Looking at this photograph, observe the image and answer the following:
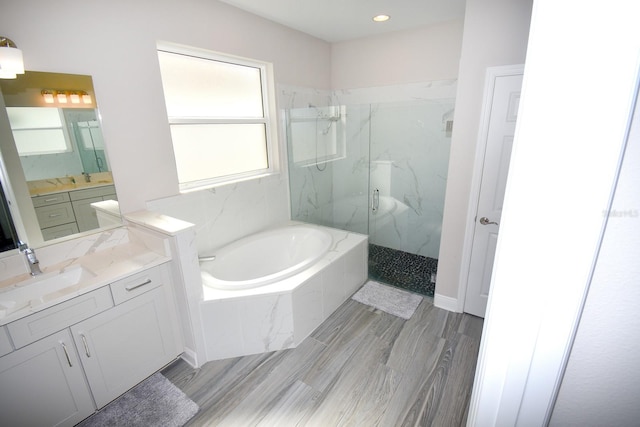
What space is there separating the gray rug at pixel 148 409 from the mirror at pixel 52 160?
109 centimetres

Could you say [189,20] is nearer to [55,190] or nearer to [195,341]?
[55,190]

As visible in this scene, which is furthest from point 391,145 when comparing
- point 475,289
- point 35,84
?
point 35,84

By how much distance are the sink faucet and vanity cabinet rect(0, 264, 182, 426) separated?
0.44m

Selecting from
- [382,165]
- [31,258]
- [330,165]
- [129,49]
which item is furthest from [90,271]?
[382,165]

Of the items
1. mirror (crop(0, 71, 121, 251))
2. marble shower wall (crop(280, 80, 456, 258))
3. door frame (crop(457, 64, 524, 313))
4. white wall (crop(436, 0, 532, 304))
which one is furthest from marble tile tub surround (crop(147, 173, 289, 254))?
door frame (crop(457, 64, 524, 313))

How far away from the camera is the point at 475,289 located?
8.20 ft

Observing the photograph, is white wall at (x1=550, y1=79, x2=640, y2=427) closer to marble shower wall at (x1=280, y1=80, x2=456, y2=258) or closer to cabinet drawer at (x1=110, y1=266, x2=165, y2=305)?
cabinet drawer at (x1=110, y1=266, x2=165, y2=305)

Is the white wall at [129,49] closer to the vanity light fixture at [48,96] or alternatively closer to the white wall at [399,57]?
the vanity light fixture at [48,96]

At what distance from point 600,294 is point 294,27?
11.1 ft

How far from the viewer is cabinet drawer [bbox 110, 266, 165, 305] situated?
1702mm

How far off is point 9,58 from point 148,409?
2059mm

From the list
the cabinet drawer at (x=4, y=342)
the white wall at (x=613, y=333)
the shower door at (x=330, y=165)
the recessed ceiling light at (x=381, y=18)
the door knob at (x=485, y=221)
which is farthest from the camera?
the shower door at (x=330, y=165)

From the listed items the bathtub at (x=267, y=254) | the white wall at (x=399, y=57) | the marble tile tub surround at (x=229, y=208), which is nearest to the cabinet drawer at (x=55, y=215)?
the marble tile tub surround at (x=229, y=208)

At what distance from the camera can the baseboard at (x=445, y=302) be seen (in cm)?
263
